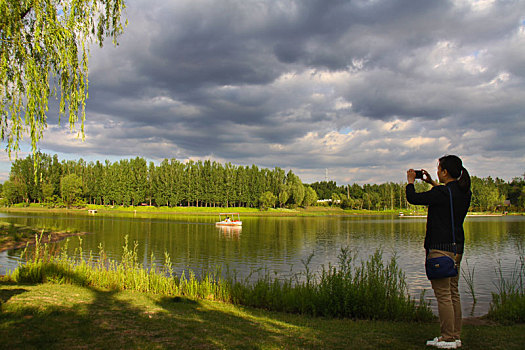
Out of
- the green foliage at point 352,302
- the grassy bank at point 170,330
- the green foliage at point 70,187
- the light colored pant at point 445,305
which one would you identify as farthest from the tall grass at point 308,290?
the green foliage at point 70,187

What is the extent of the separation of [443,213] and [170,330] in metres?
4.90

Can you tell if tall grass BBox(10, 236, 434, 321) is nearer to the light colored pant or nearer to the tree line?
the light colored pant

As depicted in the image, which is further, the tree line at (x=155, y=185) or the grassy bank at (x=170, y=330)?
the tree line at (x=155, y=185)

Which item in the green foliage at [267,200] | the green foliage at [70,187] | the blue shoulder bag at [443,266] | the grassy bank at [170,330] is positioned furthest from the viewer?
the green foliage at [267,200]

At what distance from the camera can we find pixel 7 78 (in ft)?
28.8

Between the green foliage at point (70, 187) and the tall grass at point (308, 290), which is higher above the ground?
the green foliage at point (70, 187)

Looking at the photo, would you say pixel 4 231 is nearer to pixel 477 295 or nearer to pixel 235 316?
pixel 235 316

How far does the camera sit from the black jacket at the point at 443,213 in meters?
5.32

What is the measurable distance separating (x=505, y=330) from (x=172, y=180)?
103961 millimetres

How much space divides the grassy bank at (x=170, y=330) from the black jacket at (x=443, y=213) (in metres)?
1.64

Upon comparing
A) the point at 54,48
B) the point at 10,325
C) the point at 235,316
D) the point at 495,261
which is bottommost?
the point at 495,261

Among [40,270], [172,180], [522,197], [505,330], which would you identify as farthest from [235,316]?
[522,197]

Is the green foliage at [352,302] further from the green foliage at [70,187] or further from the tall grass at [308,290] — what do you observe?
the green foliage at [70,187]

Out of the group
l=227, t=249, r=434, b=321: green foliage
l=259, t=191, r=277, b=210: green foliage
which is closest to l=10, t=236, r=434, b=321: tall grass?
l=227, t=249, r=434, b=321: green foliage
